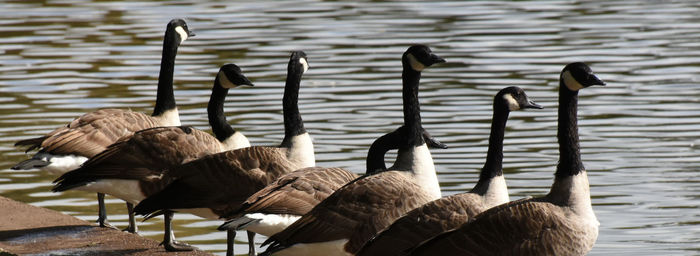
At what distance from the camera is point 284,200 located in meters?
10.0

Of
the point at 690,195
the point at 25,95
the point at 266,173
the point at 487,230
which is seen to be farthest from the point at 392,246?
the point at 25,95

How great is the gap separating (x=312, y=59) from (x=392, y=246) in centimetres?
1653

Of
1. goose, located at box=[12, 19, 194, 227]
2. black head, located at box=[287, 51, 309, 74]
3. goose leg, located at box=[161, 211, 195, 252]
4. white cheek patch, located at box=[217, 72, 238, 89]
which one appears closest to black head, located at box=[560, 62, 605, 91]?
black head, located at box=[287, 51, 309, 74]

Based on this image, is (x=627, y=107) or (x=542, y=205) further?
(x=627, y=107)

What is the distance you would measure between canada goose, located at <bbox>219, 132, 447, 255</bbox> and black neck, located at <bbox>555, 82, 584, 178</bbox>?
6.08ft

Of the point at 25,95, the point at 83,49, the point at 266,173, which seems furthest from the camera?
the point at 83,49

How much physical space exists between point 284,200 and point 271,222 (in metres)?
0.20

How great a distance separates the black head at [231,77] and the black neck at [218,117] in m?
0.08

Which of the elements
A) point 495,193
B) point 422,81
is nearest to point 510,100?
point 495,193

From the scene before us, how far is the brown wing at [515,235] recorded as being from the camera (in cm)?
891

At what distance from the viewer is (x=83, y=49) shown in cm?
2784

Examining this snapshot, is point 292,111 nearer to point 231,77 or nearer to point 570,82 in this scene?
point 231,77

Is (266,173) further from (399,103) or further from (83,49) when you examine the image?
(83,49)

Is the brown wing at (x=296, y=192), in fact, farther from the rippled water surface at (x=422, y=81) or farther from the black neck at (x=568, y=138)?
the rippled water surface at (x=422, y=81)
